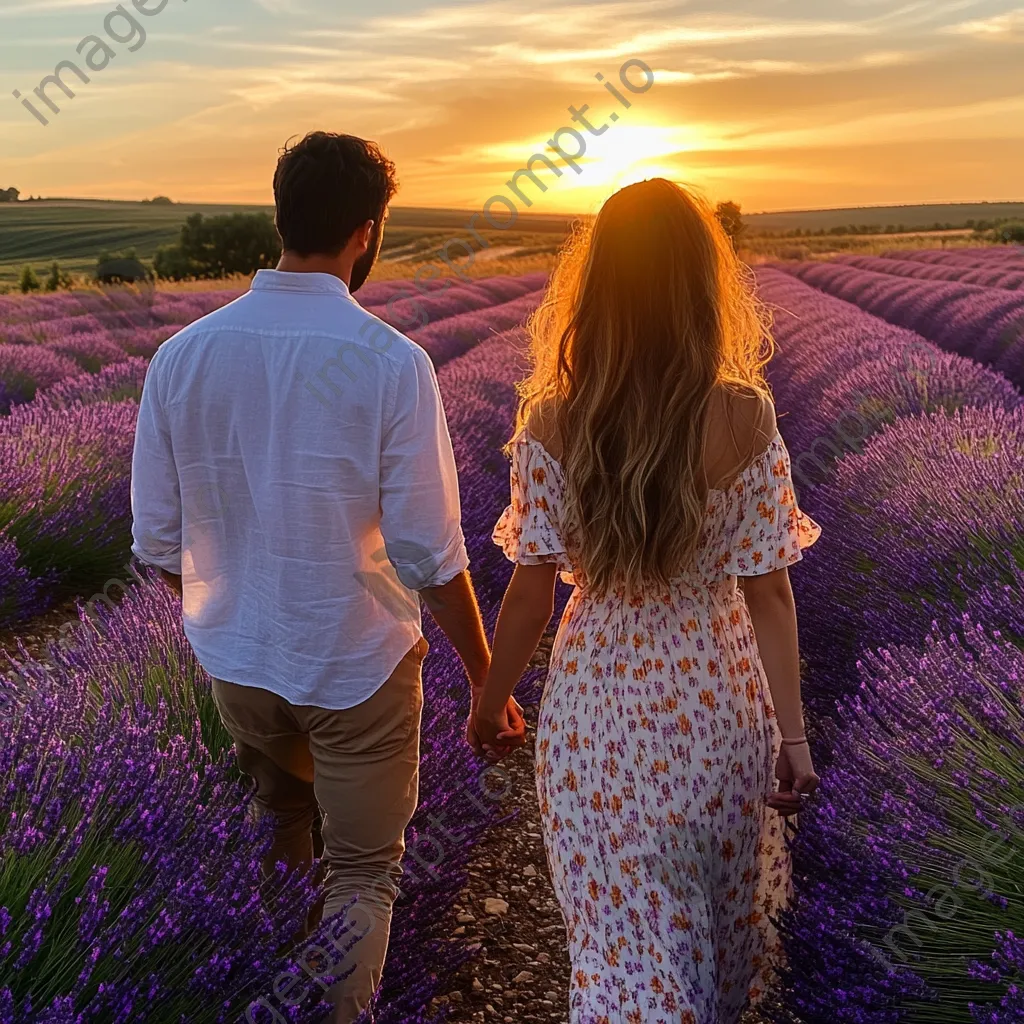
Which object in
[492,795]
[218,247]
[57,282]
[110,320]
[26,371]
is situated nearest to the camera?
[492,795]

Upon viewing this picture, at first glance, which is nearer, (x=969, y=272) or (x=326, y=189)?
(x=326, y=189)

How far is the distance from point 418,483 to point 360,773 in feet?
1.78

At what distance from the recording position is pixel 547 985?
249 cm

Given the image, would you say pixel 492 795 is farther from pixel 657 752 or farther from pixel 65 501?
pixel 65 501

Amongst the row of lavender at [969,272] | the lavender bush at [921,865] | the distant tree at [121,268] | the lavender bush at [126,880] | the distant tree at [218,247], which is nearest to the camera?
the lavender bush at [126,880]

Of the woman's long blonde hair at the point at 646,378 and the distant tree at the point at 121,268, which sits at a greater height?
the woman's long blonde hair at the point at 646,378

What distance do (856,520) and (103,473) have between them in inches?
143

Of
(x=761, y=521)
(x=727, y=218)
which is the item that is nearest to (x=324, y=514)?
(x=761, y=521)

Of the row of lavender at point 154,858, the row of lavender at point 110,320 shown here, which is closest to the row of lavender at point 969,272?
the row of lavender at point 110,320

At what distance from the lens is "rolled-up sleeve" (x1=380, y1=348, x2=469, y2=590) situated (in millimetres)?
1678

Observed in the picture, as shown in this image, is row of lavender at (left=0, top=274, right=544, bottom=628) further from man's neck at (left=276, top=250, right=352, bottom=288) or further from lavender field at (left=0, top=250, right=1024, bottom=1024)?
man's neck at (left=276, top=250, right=352, bottom=288)

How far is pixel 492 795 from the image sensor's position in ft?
10.1

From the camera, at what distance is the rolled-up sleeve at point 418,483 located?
5.50 ft

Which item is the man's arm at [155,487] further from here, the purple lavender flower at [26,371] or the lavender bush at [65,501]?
the purple lavender flower at [26,371]
